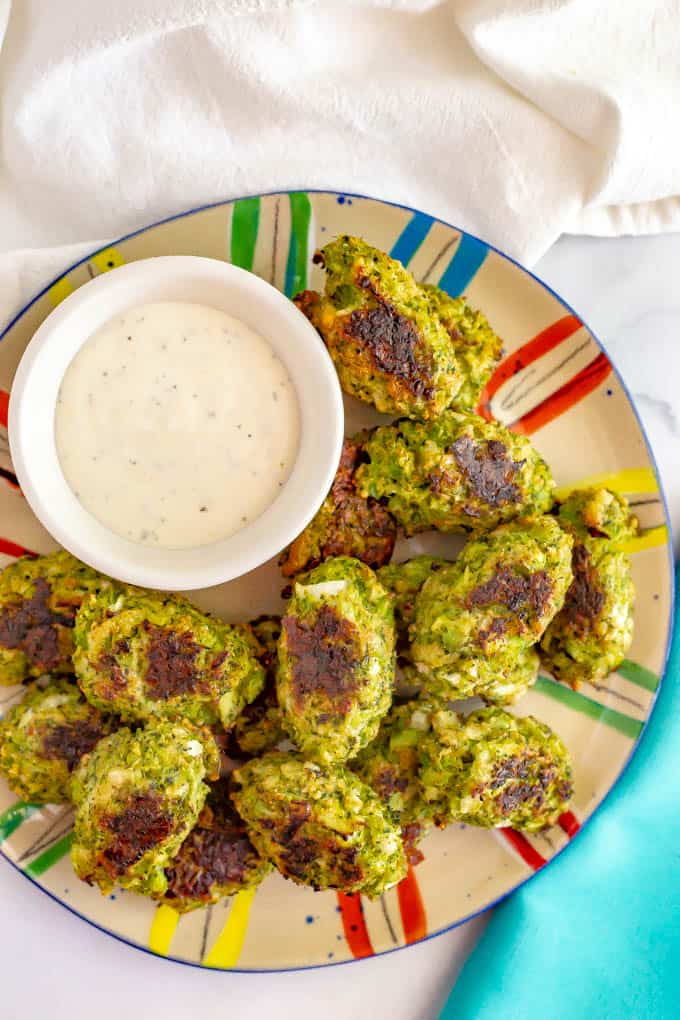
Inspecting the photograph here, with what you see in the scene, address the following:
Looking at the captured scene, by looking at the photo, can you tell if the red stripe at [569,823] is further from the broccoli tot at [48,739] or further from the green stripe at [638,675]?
the broccoli tot at [48,739]

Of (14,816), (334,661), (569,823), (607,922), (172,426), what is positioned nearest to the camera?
(172,426)

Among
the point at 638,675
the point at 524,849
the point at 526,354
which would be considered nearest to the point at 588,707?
the point at 638,675

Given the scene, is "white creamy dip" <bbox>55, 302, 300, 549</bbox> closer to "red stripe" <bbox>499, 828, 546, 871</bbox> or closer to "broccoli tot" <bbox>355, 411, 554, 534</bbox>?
"broccoli tot" <bbox>355, 411, 554, 534</bbox>

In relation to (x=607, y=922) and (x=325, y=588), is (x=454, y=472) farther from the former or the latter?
(x=607, y=922)

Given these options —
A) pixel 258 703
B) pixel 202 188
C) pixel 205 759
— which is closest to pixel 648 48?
pixel 202 188

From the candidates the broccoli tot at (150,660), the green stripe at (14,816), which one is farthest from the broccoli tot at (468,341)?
the green stripe at (14,816)

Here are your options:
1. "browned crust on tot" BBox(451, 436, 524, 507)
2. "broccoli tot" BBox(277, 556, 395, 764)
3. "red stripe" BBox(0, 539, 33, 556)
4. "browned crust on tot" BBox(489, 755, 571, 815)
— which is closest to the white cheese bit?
"broccoli tot" BBox(277, 556, 395, 764)
